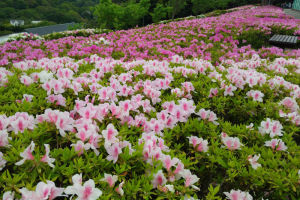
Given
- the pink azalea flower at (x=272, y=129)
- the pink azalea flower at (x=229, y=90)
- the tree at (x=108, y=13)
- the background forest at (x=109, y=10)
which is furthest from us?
the background forest at (x=109, y=10)

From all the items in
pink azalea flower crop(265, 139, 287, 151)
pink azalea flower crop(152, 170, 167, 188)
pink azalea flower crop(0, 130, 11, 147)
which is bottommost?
pink azalea flower crop(265, 139, 287, 151)

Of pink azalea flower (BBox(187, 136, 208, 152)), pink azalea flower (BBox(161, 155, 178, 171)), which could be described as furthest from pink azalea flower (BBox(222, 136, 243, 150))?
pink azalea flower (BBox(161, 155, 178, 171))

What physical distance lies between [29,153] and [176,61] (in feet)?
12.2

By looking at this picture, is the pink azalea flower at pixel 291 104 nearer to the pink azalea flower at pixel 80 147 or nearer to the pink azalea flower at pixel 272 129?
the pink azalea flower at pixel 272 129

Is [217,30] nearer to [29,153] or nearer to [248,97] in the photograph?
[248,97]

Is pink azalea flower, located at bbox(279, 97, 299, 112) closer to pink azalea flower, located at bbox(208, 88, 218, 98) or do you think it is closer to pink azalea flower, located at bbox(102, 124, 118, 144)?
pink azalea flower, located at bbox(208, 88, 218, 98)

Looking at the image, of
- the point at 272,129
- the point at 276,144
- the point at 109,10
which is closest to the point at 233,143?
the point at 276,144

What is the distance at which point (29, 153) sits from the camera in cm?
132

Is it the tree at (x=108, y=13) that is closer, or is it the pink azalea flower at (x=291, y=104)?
the pink azalea flower at (x=291, y=104)

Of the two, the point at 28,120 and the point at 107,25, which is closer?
the point at 28,120

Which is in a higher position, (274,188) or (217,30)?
(217,30)

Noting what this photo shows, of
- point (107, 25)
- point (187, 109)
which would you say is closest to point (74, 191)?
point (187, 109)

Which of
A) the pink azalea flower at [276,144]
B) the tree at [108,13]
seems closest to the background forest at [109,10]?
the tree at [108,13]

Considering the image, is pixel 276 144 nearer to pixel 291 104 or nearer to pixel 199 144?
pixel 199 144
